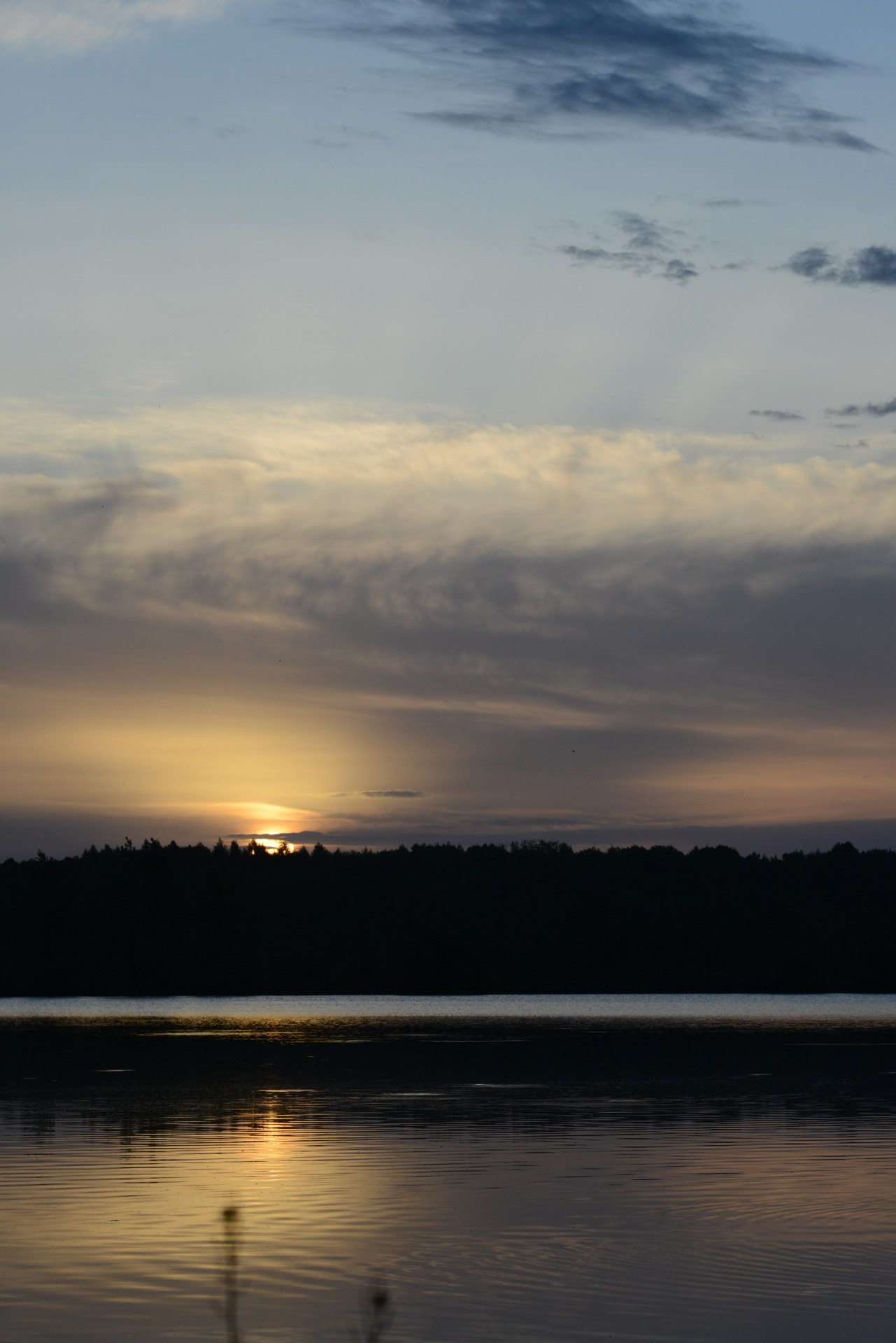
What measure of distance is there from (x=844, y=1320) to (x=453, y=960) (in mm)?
156704

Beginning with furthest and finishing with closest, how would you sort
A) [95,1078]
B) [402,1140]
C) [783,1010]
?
[783,1010] < [95,1078] < [402,1140]

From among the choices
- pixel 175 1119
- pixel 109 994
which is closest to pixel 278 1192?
pixel 175 1119

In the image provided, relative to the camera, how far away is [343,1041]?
71.0 meters

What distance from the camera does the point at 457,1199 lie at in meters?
23.5

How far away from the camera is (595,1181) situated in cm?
2511

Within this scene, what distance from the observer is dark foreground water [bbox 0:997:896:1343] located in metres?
16.2

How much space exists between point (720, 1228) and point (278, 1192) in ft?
22.8

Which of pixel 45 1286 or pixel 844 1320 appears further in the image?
pixel 45 1286

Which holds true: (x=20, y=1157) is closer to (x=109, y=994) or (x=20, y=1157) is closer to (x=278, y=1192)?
(x=278, y=1192)

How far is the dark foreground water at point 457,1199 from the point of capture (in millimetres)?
16203

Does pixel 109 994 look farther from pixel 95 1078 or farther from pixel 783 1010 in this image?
pixel 95 1078

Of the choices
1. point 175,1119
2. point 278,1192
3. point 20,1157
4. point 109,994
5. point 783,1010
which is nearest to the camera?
point 278,1192

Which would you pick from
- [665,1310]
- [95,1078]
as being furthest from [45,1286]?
[95,1078]

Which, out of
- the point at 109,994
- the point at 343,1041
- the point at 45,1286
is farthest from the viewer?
the point at 109,994
